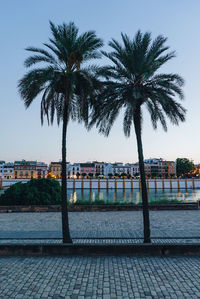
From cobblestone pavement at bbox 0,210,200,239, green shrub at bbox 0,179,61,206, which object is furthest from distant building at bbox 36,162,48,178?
cobblestone pavement at bbox 0,210,200,239

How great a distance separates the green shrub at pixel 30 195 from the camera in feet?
65.9

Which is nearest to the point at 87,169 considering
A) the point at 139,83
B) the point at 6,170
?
the point at 6,170

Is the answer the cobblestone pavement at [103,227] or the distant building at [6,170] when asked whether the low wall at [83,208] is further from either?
the distant building at [6,170]

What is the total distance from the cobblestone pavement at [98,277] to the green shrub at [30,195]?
39.7 ft

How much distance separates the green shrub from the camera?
65.9ft

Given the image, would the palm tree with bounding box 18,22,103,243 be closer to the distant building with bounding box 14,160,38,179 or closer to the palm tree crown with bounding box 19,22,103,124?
the palm tree crown with bounding box 19,22,103,124

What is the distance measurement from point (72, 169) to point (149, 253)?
15070 cm

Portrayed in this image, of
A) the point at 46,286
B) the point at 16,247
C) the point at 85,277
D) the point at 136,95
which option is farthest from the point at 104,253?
the point at 136,95

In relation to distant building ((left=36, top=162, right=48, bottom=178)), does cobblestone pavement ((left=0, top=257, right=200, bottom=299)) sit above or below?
below

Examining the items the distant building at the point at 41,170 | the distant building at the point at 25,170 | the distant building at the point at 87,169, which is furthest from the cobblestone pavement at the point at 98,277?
the distant building at the point at 41,170

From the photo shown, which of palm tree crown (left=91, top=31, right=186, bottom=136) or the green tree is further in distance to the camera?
the green tree

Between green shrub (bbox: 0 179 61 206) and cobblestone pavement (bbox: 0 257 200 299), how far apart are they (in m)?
12.1

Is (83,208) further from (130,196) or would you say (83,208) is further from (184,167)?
(184,167)

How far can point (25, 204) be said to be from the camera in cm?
2000
